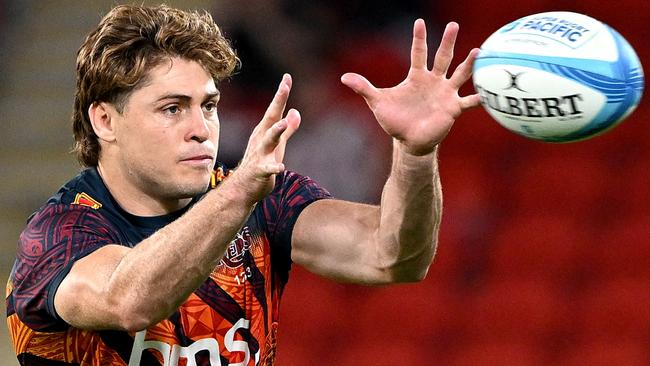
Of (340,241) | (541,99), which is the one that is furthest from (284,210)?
(541,99)

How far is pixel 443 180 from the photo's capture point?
21.2 feet

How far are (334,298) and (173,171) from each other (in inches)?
119

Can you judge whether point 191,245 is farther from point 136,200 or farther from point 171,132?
point 136,200

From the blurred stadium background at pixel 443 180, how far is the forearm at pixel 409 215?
97.4 inches

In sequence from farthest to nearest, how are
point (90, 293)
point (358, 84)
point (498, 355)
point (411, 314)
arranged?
point (411, 314) → point (498, 355) → point (358, 84) → point (90, 293)

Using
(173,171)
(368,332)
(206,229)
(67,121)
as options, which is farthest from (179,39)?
(67,121)

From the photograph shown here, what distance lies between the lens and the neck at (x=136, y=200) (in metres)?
3.25

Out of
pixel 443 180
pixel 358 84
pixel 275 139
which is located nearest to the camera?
pixel 275 139

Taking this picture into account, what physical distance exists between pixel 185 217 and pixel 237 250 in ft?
1.93

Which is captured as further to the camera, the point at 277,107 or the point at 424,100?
the point at 424,100

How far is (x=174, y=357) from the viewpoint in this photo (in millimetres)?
3107

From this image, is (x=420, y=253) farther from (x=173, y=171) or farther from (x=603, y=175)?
(x=603, y=175)

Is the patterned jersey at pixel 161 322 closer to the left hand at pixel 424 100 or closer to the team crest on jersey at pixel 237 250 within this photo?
the team crest on jersey at pixel 237 250

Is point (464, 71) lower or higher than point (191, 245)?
higher
